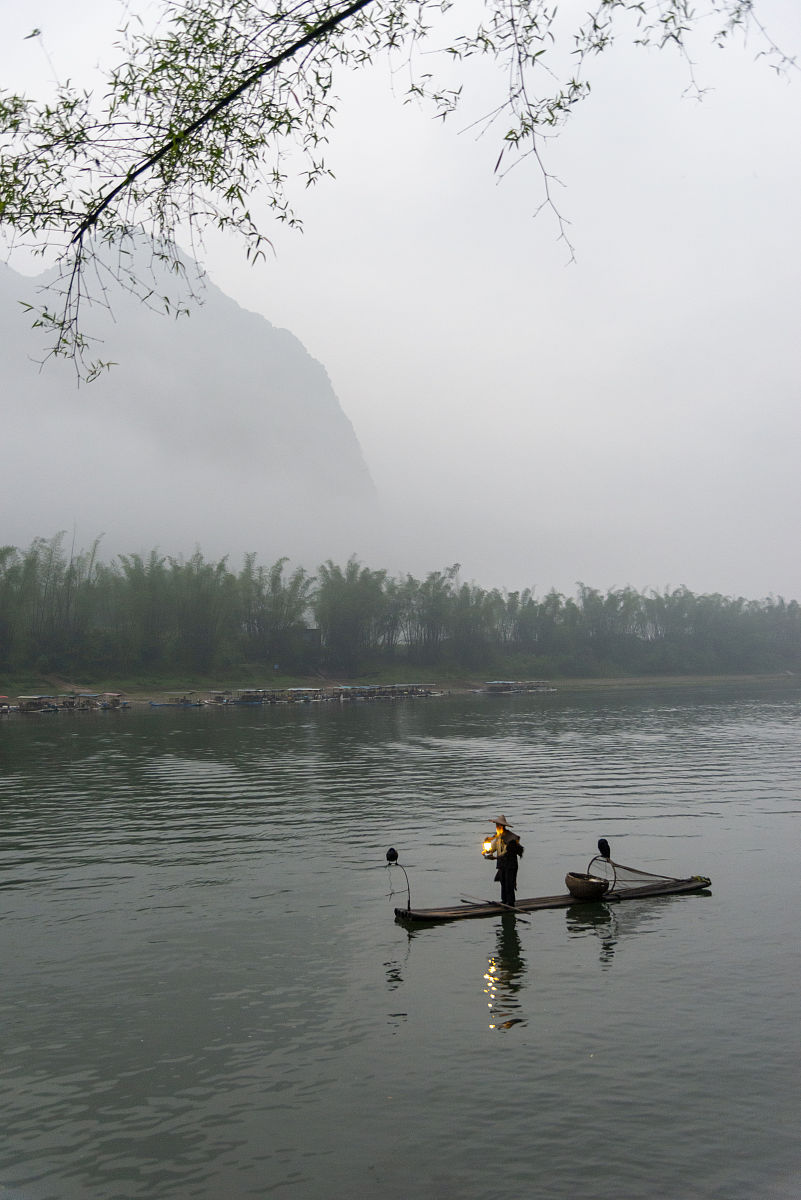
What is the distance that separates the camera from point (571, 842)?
27266mm

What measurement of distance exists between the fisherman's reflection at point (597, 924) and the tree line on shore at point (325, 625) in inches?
3364

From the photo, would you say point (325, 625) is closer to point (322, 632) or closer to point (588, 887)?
point (322, 632)

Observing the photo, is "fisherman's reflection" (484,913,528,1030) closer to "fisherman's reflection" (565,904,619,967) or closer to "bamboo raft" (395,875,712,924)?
"bamboo raft" (395,875,712,924)

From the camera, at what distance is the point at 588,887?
1966cm

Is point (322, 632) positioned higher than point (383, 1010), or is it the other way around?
point (322, 632)

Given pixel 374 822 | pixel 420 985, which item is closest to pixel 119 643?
pixel 374 822

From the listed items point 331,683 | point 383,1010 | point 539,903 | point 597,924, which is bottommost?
point 597,924

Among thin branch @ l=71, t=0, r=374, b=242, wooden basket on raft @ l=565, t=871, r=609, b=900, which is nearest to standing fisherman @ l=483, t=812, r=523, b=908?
wooden basket on raft @ l=565, t=871, r=609, b=900

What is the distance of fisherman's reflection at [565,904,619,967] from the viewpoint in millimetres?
16969

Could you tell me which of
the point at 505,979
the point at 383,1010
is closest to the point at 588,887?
the point at 505,979

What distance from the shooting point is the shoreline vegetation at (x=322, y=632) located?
328 feet

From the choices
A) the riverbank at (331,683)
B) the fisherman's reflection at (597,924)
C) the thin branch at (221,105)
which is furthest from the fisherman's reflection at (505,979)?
the riverbank at (331,683)

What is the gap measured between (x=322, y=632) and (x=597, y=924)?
110 m

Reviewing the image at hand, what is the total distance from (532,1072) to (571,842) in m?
16.1
